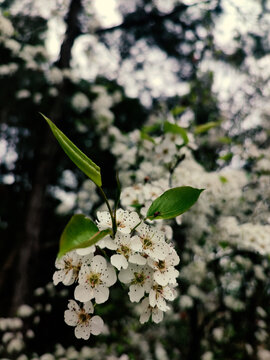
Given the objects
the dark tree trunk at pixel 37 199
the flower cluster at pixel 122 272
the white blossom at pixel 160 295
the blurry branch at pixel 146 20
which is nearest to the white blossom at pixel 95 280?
the flower cluster at pixel 122 272

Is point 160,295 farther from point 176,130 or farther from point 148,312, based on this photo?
point 176,130

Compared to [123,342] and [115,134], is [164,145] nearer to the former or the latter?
[115,134]

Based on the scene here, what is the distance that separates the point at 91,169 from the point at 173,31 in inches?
174

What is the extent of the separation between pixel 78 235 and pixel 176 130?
4.00 ft

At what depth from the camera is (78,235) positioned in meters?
0.59

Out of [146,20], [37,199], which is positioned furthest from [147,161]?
[146,20]

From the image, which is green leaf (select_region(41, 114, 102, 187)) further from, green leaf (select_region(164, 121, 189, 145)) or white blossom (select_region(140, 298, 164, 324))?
green leaf (select_region(164, 121, 189, 145))

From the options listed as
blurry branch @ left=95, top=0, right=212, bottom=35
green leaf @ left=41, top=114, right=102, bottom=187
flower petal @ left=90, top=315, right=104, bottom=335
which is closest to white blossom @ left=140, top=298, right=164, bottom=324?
flower petal @ left=90, top=315, right=104, bottom=335

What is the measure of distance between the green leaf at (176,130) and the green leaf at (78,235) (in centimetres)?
110

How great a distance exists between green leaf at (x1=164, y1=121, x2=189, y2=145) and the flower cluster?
0.96m

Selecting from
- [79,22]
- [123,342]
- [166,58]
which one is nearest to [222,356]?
[123,342]

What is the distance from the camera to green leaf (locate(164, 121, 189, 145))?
165 cm

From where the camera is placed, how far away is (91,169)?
0.67m

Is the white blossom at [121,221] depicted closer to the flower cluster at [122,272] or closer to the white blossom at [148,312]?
the flower cluster at [122,272]
